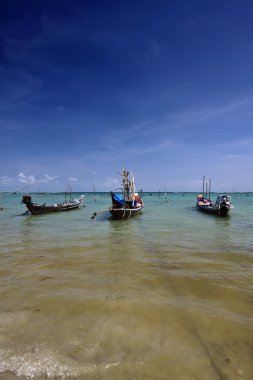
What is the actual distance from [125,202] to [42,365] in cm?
2588

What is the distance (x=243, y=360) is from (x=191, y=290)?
302cm

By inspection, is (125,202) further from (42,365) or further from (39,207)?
(42,365)

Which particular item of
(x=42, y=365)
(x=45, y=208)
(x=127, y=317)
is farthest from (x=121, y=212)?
(x=42, y=365)

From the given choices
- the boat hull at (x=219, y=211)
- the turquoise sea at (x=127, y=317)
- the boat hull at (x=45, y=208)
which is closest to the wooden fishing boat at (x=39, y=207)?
the boat hull at (x=45, y=208)

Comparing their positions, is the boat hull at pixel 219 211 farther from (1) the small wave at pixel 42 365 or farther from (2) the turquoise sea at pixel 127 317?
(1) the small wave at pixel 42 365

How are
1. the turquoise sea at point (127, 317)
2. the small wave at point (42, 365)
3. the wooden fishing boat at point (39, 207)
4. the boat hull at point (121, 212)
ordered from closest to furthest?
the small wave at point (42, 365) < the turquoise sea at point (127, 317) < the boat hull at point (121, 212) < the wooden fishing boat at point (39, 207)

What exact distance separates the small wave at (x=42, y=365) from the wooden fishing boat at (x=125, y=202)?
72.3ft

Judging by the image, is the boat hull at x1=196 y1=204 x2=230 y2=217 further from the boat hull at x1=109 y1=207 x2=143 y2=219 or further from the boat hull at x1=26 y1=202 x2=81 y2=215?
the boat hull at x1=26 y1=202 x2=81 y2=215

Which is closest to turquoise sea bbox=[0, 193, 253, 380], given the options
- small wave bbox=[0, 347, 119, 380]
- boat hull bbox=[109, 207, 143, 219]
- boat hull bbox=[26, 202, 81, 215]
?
small wave bbox=[0, 347, 119, 380]

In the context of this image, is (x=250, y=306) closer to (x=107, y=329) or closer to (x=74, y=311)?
A: (x=107, y=329)

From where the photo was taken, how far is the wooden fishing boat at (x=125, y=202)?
2619cm

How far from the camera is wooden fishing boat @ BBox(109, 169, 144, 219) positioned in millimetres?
26188

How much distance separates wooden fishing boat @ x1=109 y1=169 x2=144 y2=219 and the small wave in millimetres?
22028

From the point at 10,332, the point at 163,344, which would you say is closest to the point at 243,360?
the point at 163,344
